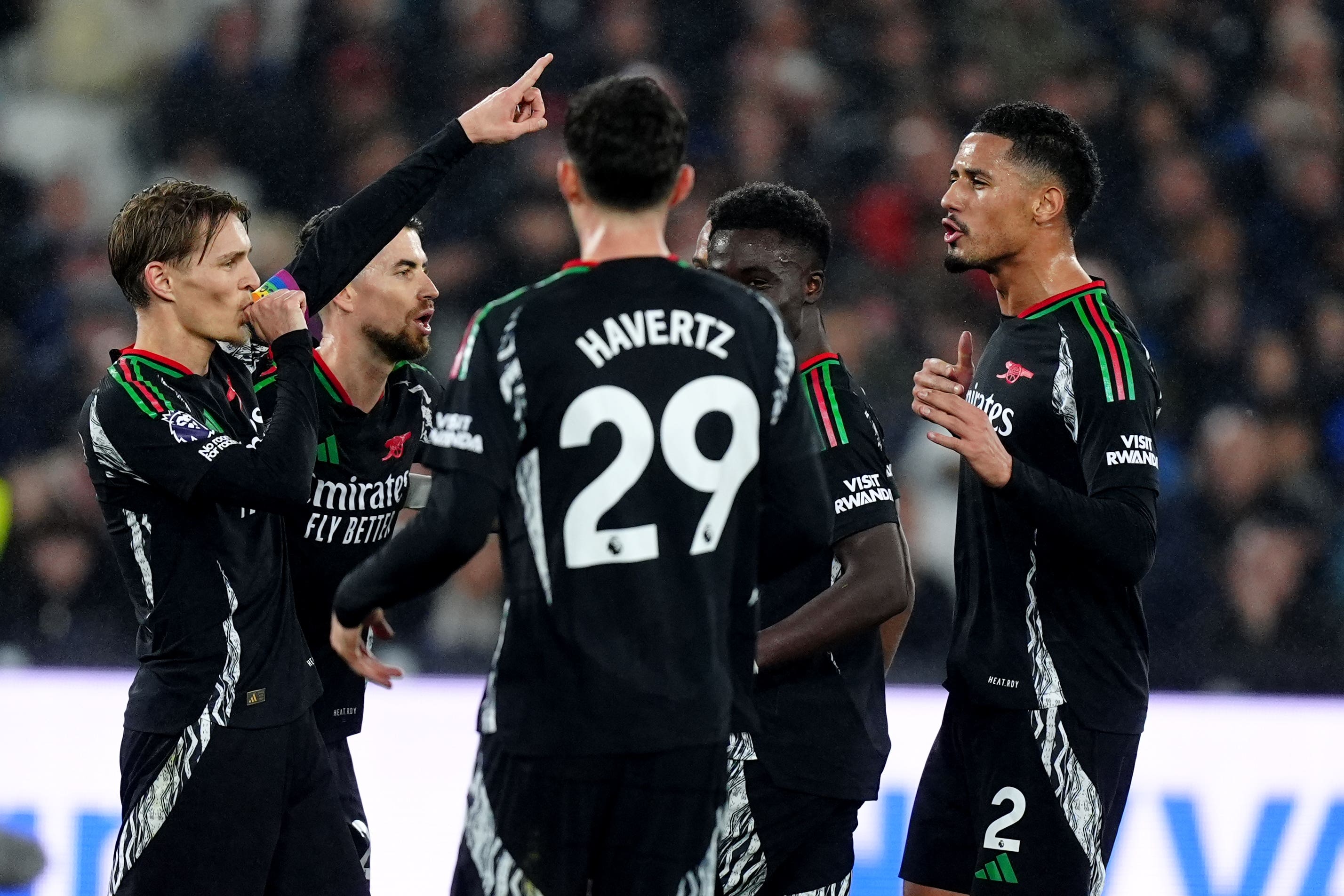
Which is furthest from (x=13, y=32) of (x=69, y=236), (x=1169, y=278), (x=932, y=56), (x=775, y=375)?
(x=775, y=375)

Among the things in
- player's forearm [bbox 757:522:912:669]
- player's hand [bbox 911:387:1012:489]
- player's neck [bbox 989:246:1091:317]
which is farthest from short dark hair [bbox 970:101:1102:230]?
player's forearm [bbox 757:522:912:669]

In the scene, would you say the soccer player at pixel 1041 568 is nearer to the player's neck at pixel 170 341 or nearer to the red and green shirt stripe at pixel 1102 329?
the red and green shirt stripe at pixel 1102 329

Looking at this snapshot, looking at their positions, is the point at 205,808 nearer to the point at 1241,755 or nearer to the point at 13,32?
the point at 1241,755

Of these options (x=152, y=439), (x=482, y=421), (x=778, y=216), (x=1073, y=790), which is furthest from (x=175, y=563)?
(x=1073, y=790)

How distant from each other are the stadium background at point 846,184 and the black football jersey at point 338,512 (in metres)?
2.61

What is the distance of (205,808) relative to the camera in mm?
3004

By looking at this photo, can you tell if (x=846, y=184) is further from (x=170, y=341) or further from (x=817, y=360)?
(x=170, y=341)

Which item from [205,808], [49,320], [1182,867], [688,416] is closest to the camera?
[688,416]

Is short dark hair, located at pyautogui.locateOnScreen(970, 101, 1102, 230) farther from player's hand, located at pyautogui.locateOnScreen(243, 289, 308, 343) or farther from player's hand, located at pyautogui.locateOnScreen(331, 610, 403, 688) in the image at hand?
player's hand, located at pyautogui.locateOnScreen(331, 610, 403, 688)

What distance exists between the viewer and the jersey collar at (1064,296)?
10.9ft

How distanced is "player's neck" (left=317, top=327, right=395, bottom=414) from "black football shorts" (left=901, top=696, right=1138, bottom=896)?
1.60m

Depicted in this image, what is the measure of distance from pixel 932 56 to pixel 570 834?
18.5 ft

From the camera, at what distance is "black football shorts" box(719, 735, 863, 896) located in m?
3.06

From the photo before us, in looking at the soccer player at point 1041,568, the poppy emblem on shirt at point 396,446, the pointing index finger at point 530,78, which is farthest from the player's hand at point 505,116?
the soccer player at point 1041,568
